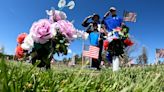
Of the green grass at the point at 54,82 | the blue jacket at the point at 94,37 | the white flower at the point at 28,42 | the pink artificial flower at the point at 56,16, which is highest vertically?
the blue jacket at the point at 94,37

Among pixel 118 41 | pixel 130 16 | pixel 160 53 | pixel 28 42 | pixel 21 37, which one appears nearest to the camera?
pixel 28 42

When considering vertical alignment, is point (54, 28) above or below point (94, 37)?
below

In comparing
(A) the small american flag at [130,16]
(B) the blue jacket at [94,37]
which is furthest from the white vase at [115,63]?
(A) the small american flag at [130,16]

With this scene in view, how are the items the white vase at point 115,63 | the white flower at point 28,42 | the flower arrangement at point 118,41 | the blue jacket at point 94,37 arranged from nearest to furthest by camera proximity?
the white flower at point 28,42 < the flower arrangement at point 118,41 < the white vase at point 115,63 < the blue jacket at point 94,37

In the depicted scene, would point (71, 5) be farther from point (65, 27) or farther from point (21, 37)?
point (21, 37)

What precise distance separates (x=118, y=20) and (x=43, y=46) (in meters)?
8.67

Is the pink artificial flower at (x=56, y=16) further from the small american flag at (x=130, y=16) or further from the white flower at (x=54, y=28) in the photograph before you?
the small american flag at (x=130, y=16)

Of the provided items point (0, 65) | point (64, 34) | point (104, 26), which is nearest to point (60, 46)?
point (64, 34)

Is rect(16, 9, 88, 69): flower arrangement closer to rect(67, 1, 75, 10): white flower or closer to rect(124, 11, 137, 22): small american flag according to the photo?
rect(67, 1, 75, 10): white flower

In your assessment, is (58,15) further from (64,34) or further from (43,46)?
(43,46)

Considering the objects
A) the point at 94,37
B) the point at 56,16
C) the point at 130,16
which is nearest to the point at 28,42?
the point at 56,16

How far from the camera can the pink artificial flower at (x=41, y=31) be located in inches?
200

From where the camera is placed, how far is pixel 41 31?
5.11 m

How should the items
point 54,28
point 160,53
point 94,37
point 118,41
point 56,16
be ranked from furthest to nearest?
point 160,53, point 94,37, point 118,41, point 56,16, point 54,28
